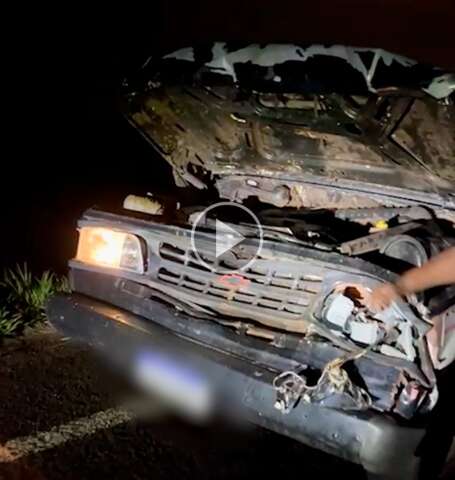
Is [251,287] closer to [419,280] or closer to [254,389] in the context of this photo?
[254,389]

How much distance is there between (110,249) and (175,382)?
0.81 meters

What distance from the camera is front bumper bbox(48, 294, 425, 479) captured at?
8.61 ft

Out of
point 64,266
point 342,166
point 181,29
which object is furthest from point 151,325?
point 181,29

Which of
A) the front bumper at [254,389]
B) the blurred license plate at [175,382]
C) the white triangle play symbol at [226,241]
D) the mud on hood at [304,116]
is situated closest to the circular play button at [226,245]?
the white triangle play symbol at [226,241]

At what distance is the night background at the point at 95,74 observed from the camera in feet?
20.3

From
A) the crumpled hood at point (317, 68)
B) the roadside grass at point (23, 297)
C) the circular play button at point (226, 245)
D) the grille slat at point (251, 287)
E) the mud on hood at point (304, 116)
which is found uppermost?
the crumpled hood at point (317, 68)

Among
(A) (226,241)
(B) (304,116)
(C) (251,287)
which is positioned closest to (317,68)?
(B) (304,116)

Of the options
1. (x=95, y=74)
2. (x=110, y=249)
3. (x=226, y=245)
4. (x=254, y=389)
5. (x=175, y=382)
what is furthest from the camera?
(x=95, y=74)

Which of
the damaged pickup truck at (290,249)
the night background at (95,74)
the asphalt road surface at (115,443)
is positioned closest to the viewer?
the damaged pickup truck at (290,249)

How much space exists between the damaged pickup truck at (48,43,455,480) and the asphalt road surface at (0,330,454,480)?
1.52 feet

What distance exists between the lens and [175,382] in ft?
10.2

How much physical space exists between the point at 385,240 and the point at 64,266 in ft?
10.3

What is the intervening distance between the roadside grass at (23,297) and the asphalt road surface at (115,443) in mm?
668

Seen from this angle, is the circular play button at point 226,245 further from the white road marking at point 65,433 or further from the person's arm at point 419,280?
the white road marking at point 65,433
